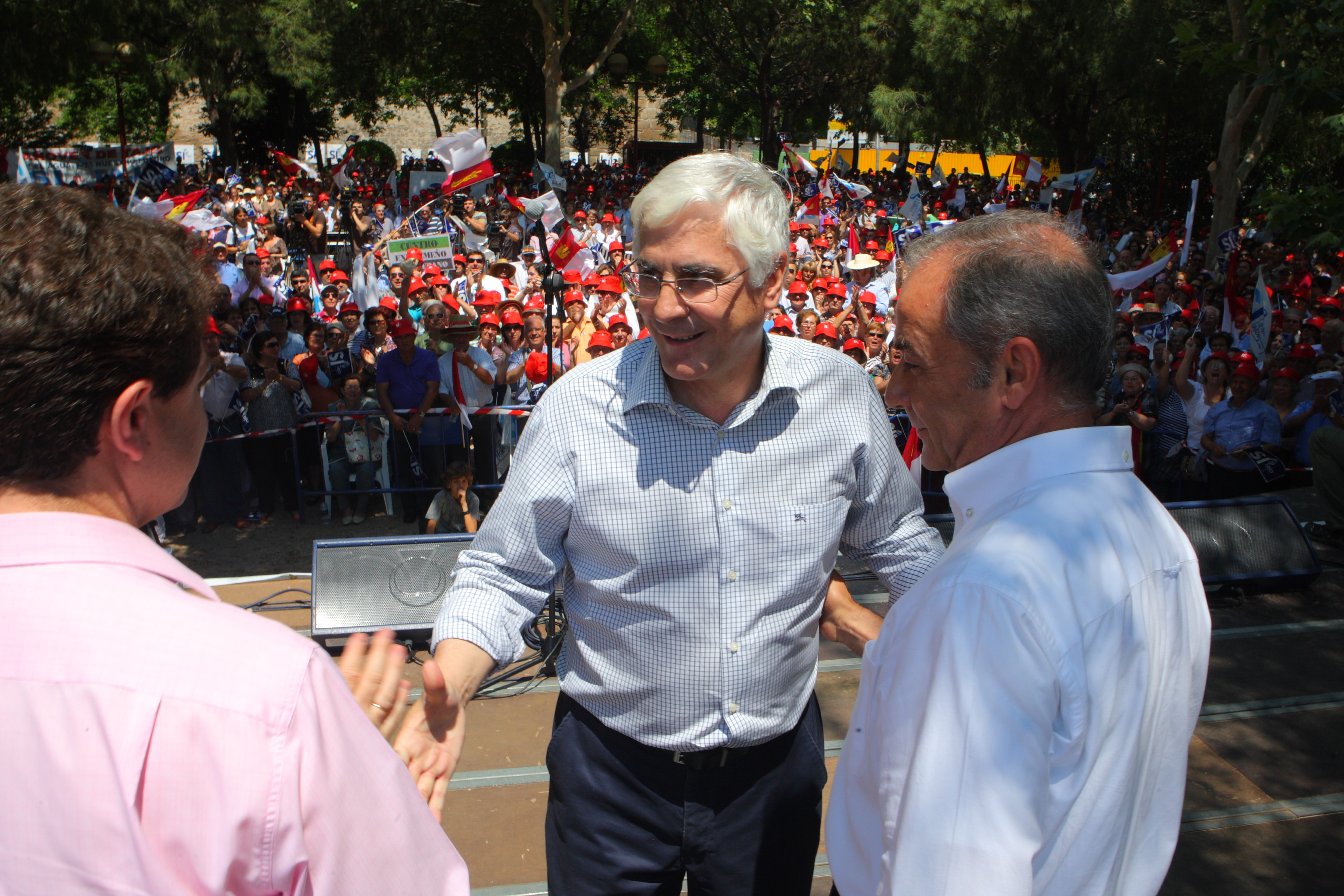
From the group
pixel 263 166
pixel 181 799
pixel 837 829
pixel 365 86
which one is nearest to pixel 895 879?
pixel 837 829

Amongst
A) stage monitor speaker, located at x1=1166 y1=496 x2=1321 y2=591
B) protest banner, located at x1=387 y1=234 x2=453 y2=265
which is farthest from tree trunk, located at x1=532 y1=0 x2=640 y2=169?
stage monitor speaker, located at x1=1166 y1=496 x2=1321 y2=591

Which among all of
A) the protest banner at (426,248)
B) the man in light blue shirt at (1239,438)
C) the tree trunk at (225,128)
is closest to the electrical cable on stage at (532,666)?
the man in light blue shirt at (1239,438)

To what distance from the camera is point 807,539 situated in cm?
198

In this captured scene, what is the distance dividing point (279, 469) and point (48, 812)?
25.9ft

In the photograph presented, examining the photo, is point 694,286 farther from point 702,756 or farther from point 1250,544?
point 1250,544

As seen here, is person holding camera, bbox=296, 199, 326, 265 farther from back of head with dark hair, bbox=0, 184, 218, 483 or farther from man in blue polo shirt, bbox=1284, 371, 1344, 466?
back of head with dark hair, bbox=0, 184, 218, 483

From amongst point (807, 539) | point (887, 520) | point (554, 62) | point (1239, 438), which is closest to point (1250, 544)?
point (1239, 438)

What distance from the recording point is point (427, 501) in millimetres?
8164

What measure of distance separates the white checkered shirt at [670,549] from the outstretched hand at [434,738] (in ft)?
0.68

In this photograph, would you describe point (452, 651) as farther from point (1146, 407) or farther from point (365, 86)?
point (365, 86)

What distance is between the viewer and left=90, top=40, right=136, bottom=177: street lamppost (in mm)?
18781

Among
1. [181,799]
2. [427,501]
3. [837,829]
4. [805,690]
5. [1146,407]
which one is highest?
[181,799]

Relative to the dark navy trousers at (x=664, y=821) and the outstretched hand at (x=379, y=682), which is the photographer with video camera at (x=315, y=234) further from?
the outstretched hand at (x=379, y=682)

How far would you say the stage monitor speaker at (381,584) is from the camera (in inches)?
205
